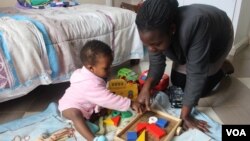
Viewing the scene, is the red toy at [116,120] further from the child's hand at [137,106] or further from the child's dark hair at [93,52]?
the child's dark hair at [93,52]

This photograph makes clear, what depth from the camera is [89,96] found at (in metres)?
1.09

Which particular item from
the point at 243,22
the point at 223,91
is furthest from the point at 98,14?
the point at 243,22

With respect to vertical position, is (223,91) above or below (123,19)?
below

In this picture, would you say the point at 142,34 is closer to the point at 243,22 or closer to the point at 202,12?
the point at 202,12

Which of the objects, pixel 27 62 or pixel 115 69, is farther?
pixel 115 69

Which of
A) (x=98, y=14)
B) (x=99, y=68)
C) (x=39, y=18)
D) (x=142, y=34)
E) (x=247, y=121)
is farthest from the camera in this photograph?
(x=98, y=14)

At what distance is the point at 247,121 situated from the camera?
1.23 metres

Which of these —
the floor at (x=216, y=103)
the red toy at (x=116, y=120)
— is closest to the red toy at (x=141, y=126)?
the red toy at (x=116, y=120)

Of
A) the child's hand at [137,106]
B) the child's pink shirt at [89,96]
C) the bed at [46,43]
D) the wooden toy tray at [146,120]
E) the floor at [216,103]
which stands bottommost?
the floor at [216,103]

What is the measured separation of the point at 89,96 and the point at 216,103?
0.74 m

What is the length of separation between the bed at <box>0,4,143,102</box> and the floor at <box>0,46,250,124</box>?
0.50ft

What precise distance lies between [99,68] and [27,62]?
1.22ft

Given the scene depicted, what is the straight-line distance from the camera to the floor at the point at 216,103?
4.16 ft

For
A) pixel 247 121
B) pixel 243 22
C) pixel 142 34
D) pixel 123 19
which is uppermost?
pixel 142 34
